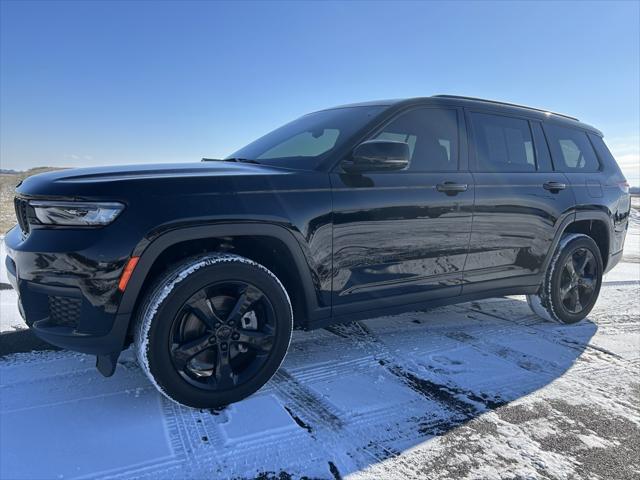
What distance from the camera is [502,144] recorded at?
12.0ft

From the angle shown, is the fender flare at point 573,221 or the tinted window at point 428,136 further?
the fender flare at point 573,221

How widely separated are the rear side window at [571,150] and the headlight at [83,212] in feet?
11.9

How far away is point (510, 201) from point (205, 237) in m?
2.38

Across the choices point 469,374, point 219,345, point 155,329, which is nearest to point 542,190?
point 469,374

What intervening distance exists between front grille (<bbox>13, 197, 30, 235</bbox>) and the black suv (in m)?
0.02

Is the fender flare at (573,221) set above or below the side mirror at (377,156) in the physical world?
below

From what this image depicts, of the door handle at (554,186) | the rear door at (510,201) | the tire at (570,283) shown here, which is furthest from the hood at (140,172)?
the tire at (570,283)

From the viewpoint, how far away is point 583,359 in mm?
3250

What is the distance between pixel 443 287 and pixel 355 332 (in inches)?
31.9

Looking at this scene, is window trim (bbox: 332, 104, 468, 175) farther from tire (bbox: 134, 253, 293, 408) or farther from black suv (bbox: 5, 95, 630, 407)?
tire (bbox: 134, 253, 293, 408)

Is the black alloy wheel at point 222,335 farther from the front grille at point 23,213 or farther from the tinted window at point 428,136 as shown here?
the tinted window at point 428,136

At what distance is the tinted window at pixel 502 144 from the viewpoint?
11.4ft

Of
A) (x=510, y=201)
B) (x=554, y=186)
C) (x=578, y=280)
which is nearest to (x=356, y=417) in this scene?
(x=510, y=201)

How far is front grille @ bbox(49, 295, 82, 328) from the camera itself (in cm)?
217
